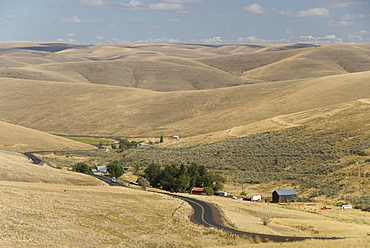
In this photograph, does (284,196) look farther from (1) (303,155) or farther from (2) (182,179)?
(1) (303,155)

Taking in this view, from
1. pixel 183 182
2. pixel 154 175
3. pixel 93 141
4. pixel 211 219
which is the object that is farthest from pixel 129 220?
pixel 93 141

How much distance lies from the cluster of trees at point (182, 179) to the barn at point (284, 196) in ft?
28.1

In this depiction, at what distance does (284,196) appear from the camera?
57.9m

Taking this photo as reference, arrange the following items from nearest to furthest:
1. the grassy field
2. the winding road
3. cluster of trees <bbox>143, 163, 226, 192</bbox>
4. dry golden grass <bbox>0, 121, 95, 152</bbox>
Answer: the winding road
cluster of trees <bbox>143, 163, 226, 192</bbox>
dry golden grass <bbox>0, 121, 95, 152</bbox>
the grassy field

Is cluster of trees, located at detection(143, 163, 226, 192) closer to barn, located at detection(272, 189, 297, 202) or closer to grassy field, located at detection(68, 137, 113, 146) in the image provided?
barn, located at detection(272, 189, 297, 202)

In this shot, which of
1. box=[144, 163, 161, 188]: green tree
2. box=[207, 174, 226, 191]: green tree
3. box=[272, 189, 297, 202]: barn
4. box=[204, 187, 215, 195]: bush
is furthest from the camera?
box=[144, 163, 161, 188]: green tree

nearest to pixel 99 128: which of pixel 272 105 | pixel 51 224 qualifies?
pixel 272 105

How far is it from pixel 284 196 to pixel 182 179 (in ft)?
44.1

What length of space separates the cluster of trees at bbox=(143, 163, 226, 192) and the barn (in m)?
8.55

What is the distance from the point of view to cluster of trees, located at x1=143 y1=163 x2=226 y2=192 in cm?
6556

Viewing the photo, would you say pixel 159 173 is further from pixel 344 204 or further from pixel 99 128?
pixel 99 128

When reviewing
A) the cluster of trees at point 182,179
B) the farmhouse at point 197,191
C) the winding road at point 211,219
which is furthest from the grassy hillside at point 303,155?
the winding road at point 211,219

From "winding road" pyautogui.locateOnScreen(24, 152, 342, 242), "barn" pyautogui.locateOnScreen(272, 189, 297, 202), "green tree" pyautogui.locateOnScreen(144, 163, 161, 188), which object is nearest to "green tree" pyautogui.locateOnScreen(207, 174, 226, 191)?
"green tree" pyautogui.locateOnScreen(144, 163, 161, 188)

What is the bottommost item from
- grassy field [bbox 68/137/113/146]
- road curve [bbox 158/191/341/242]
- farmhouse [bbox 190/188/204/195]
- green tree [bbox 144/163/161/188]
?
farmhouse [bbox 190/188/204/195]
